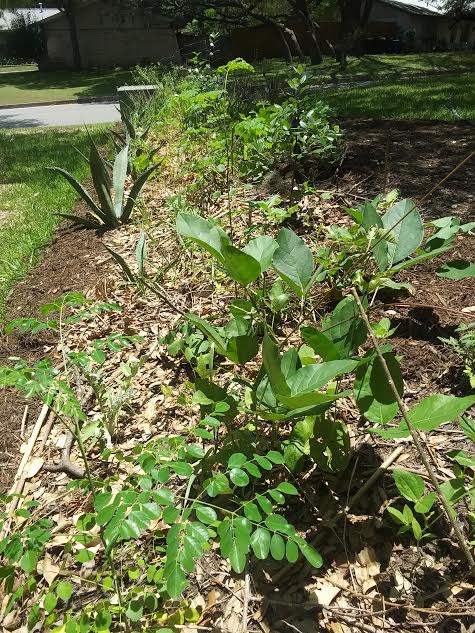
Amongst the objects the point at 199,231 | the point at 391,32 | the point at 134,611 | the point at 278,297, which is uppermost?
the point at 391,32

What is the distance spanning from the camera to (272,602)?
4.84 feet

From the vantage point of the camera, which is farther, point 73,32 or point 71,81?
point 73,32

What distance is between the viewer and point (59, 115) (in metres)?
17.1

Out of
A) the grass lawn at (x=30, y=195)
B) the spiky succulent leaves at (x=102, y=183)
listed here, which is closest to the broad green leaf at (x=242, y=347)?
the grass lawn at (x=30, y=195)

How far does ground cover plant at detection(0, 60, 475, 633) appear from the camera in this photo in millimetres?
1244

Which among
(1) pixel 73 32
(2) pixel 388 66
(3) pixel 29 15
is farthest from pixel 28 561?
(3) pixel 29 15

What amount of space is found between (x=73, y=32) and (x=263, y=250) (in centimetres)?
3938

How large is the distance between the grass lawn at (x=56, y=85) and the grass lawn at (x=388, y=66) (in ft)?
28.2

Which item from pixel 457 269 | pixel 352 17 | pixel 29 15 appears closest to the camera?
pixel 457 269

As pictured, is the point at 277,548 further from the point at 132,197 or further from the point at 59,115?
the point at 59,115

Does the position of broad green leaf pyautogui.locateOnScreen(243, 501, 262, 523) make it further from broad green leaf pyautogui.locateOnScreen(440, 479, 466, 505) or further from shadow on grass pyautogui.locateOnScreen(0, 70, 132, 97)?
shadow on grass pyautogui.locateOnScreen(0, 70, 132, 97)

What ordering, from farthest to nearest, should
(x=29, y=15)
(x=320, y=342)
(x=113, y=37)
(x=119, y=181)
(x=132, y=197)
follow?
1. (x=29, y=15)
2. (x=113, y=37)
3. (x=119, y=181)
4. (x=132, y=197)
5. (x=320, y=342)

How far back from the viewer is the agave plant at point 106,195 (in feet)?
13.2

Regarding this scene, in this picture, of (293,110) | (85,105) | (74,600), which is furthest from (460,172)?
(85,105)
